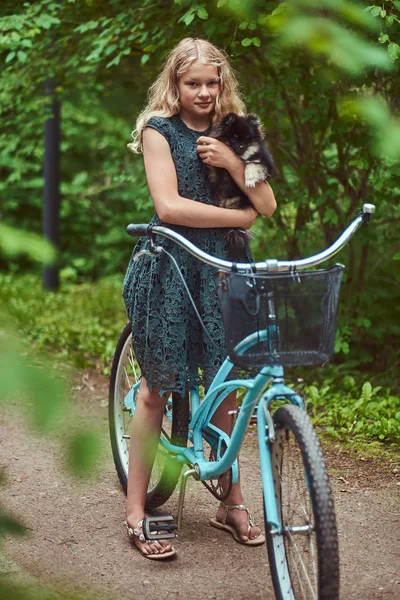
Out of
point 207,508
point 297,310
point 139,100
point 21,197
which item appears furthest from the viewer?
point 21,197

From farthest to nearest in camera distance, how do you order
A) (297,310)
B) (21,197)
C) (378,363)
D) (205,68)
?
(21,197), (378,363), (205,68), (297,310)

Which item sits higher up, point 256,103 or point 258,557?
point 256,103

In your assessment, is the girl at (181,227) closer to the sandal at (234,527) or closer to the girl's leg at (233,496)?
the girl's leg at (233,496)

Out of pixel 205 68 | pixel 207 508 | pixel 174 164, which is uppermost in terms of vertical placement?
pixel 205 68

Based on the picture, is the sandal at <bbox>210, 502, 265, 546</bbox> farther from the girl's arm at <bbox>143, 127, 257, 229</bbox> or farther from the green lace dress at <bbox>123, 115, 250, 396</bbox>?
the girl's arm at <bbox>143, 127, 257, 229</bbox>

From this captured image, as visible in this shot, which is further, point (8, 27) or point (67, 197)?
point (67, 197)

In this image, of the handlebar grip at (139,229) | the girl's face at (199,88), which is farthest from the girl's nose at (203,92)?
the handlebar grip at (139,229)

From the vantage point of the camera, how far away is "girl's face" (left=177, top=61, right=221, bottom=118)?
3080mm

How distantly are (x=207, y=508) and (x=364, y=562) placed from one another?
80 cm

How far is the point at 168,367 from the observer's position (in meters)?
3.14

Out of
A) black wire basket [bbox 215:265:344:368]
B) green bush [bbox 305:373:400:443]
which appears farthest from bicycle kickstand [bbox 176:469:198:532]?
green bush [bbox 305:373:400:443]

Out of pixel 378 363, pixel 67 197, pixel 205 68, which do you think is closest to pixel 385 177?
pixel 378 363

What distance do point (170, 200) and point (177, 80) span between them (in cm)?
47

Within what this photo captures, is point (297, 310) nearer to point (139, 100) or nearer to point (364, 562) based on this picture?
point (364, 562)
